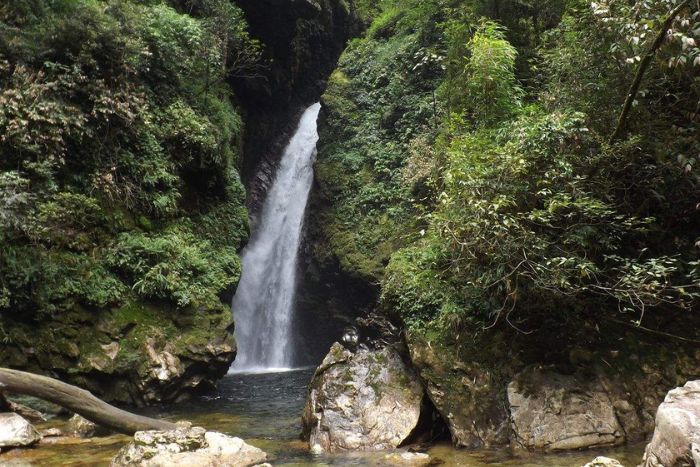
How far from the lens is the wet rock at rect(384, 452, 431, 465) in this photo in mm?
6270

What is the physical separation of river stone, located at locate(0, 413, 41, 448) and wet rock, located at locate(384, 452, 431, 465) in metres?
4.41

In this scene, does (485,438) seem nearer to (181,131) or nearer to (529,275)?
(529,275)

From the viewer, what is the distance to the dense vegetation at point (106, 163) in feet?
29.6

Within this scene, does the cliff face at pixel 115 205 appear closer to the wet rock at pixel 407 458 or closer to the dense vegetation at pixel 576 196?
the dense vegetation at pixel 576 196

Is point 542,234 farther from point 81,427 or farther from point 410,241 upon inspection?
point 81,427

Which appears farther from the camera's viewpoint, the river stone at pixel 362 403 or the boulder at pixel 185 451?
the river stone at pixel 362 403

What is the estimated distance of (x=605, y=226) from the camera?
268 inches

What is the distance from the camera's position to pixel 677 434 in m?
4.25

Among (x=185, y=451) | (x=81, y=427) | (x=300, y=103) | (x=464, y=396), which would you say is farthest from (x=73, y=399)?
(x=300, y=103)

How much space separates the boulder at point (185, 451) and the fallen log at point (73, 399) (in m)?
0.78

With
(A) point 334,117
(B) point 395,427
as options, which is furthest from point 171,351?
(A) point 334,117

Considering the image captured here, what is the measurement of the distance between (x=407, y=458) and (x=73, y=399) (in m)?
4.38

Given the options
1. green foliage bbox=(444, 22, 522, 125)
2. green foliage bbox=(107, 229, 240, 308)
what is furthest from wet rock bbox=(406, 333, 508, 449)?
green foliage bbox=(107, 229, 240, 308)

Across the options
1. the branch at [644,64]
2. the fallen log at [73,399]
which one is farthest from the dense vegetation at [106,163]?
the branch at [644,64]
